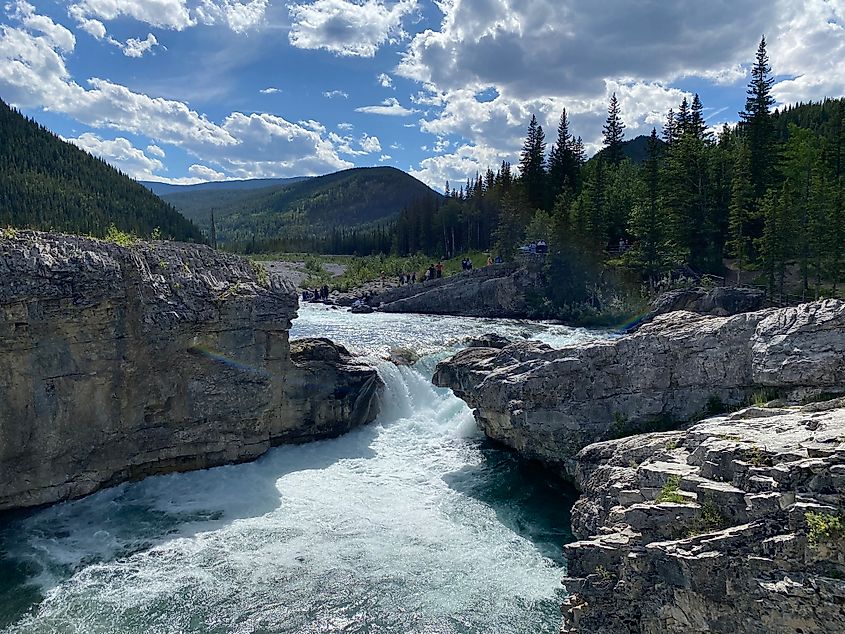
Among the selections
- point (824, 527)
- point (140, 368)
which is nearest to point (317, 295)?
point (140, 368)

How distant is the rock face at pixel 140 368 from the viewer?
1496 centimetres

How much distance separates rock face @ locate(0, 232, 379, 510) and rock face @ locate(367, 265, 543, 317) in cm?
2898

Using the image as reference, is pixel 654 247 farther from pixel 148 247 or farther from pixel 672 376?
pixel 148 247

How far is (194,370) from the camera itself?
1820 centimetres

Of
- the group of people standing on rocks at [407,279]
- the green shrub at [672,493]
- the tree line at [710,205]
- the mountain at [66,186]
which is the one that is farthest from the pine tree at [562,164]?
the green shrub at [672,493]

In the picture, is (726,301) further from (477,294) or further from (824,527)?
(824,527)

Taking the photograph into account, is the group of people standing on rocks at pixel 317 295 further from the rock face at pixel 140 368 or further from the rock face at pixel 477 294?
the rock face at pixel 140 368

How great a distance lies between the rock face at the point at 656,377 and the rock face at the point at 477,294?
1148 inches

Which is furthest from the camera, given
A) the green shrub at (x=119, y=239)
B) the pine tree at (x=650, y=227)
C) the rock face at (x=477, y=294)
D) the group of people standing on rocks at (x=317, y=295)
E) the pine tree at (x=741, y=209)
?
the group of people standing on rocks at (x=317, y=295)

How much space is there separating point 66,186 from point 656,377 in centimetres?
4122

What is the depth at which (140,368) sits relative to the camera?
56.0 ft

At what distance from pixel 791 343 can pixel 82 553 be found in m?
17.9

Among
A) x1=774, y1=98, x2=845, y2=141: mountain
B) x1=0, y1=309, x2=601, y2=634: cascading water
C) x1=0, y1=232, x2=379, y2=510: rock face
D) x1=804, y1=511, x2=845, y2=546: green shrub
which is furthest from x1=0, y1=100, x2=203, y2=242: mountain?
x1=774, y1=98, x2=845, y2=141: mountain

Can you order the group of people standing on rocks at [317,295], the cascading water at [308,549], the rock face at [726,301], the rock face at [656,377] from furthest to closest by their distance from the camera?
the group of people standing on rocks at [317,295] → the rock face at [726,301] → the rock face at [656,377] → the cascading water at [308,549]
